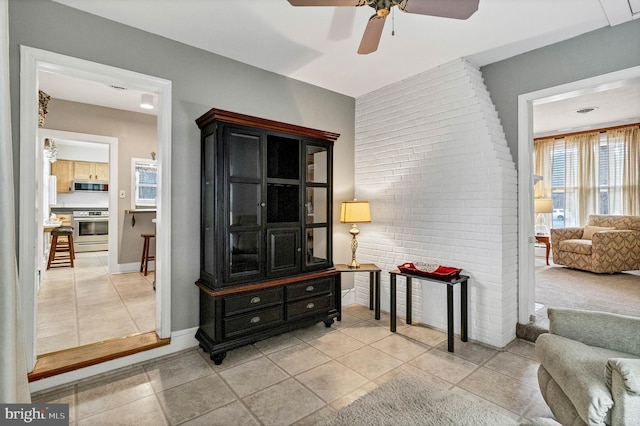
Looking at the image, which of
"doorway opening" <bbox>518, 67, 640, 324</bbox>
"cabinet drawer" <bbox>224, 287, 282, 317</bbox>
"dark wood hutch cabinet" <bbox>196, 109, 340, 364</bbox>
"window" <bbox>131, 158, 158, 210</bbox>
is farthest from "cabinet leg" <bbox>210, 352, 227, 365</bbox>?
"window" <bbox>131, 158, 158, 210</bbox>

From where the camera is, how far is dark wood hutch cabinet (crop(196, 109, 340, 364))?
8.33 ft

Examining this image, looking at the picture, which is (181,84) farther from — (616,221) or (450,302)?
(616,221)

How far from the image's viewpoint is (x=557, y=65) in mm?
2760

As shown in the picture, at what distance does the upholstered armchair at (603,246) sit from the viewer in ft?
16.1

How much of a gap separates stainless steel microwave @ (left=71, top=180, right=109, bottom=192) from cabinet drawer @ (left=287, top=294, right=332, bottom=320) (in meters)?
7.45

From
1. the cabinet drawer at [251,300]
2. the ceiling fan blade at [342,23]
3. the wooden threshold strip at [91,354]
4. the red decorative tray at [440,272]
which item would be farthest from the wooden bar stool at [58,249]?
the red decorative tray at [440,272]

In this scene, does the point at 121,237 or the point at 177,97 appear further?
the point at 121,237

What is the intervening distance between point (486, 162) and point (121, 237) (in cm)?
A: 547

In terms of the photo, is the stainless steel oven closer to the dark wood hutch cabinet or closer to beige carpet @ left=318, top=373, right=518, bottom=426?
the dark wood hutch cabinet

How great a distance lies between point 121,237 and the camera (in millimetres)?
5195

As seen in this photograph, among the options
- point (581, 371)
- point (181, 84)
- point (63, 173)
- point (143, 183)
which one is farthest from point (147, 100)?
point (63, 173)

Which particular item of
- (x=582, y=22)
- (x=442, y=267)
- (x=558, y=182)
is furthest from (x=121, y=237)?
(x=558, y=182)

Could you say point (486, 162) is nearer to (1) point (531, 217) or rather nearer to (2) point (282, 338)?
(1) point (531, 217)

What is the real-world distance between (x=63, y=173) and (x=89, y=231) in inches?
66.6
